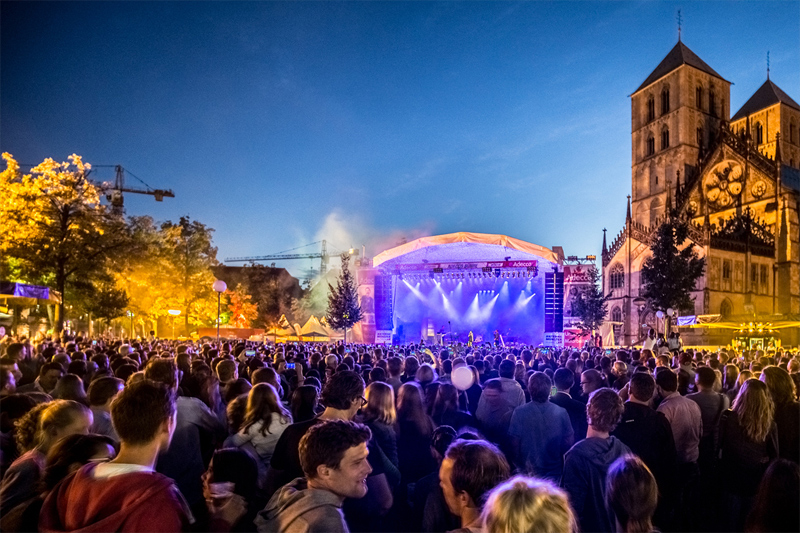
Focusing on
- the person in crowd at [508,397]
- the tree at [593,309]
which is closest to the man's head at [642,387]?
the person in crowd at [508,397]

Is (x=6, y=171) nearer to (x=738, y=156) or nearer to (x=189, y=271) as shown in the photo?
(x=189, y=271)

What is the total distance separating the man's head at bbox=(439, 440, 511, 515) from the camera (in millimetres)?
2514

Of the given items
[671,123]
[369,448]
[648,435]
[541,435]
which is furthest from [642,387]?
[671,123]

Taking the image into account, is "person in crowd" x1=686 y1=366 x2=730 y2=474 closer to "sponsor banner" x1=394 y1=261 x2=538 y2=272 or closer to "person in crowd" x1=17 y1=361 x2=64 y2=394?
"person in crowd" x1=17 y1=361 x2=64 y2=394

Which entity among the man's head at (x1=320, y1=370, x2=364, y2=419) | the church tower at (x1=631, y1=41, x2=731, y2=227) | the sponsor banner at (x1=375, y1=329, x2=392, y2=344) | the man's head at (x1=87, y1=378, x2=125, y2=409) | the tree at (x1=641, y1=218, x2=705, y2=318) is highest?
the church tower at (x1=631, y1=41, x2=731, y2=227)

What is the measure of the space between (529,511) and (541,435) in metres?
3.53

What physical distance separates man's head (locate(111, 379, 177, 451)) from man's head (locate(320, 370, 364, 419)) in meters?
1.54

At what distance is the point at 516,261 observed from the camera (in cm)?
3078

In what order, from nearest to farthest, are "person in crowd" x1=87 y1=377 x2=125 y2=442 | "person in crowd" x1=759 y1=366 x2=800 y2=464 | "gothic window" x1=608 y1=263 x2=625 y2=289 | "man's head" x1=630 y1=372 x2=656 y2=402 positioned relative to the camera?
"person in crowd" x1=87 y1=377 x2=125 y2=442
"man's head" x1=630 y1=372 x2=656 y2=402
"person in crowd" x1=759 y1=366 x2=800 y2=464
"gothic window" x1=608 y1=263 x2=625 y2=289

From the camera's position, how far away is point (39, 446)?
321cm

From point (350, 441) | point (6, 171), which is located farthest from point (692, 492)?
point (6, 171)

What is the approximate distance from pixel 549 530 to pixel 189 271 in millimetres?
44160

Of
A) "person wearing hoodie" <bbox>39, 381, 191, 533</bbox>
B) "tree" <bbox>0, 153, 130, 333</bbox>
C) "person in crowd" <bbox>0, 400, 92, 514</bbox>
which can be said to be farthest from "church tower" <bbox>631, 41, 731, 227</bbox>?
"person wearing hoodie" <bbox>39, 381, 191, 533</bbox>

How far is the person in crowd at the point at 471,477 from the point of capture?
98.9 inches
